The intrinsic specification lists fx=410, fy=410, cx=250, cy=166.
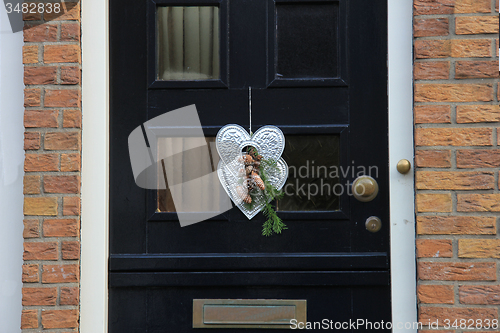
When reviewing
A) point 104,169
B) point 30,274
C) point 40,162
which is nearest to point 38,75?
point 40,162

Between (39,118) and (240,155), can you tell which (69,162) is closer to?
(39,118)

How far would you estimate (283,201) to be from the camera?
1774 mm

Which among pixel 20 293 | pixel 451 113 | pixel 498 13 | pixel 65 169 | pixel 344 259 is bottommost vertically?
pixel 20 293

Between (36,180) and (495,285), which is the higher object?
(36,180)

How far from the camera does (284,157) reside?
5.83 feet

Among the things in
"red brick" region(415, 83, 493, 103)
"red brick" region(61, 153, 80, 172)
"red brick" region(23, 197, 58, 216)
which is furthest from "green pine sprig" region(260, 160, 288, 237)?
"red brick" region(23, 197, 58, 216)

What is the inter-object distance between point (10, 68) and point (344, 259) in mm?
1618

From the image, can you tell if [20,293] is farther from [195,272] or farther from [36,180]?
[195,272]

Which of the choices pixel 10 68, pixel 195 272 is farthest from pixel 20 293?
pixel 10 68

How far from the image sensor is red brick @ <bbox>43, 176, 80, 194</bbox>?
1.65m

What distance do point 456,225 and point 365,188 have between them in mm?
367

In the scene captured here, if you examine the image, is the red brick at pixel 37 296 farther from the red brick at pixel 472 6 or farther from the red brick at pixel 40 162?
the red brick at pixel 472 6

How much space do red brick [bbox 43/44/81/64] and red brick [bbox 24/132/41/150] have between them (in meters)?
0.30

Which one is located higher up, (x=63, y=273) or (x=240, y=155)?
(x=240, y=155)
